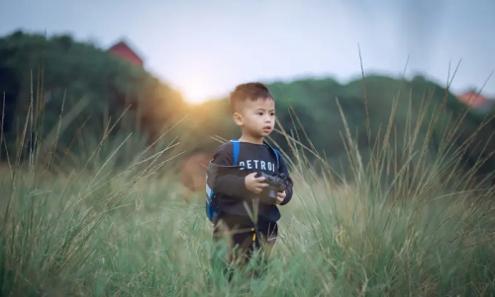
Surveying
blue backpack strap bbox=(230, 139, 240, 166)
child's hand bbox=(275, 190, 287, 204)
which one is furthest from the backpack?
child's hand bbox=(275, 190, 287, 204)

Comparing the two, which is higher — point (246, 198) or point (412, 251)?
point (246, 198)

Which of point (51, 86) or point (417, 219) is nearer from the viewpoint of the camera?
point (417, 219)

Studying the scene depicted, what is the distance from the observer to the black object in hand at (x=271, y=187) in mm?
2018

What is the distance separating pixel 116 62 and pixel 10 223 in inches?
290

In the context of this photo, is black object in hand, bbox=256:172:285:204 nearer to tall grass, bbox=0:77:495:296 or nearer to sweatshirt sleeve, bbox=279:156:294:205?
sweatshirt sleeve, bbox=279:156:294:205

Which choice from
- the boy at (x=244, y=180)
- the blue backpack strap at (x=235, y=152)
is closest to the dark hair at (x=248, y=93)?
the boy at (x=244, y=180)

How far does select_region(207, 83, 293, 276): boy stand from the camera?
207cm

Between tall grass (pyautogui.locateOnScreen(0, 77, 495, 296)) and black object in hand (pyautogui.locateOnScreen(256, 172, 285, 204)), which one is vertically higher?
black object in hand (pyautogui.locateOnScreen(256, 172, 285, 204))

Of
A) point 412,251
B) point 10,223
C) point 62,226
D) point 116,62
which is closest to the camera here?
point 10,223

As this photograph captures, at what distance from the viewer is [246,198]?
2066 mm

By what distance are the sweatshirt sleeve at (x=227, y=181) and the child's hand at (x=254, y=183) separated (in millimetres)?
31

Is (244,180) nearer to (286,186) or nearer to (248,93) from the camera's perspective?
(286,186)

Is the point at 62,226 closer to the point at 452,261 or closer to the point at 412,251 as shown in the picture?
the point at 412,251

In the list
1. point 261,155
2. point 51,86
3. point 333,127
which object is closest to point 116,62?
point 51,86
